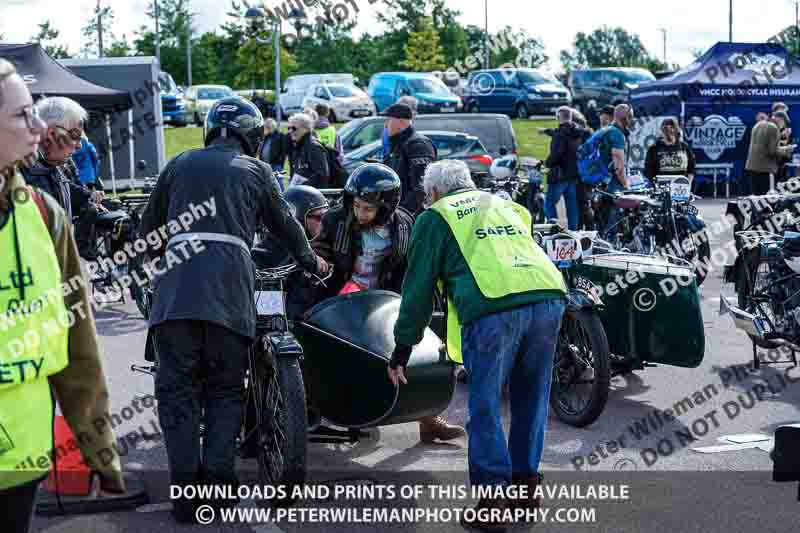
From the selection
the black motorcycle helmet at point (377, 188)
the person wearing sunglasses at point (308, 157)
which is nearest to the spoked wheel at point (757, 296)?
the black motorcycle helmet at point (377, 188)

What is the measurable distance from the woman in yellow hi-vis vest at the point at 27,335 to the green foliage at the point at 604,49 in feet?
241

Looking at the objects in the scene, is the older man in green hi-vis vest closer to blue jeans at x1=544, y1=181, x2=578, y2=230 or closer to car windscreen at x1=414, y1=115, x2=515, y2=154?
blue jeans at x1=544, y1=181, x2=578, y2=230

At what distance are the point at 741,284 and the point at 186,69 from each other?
54604 mm

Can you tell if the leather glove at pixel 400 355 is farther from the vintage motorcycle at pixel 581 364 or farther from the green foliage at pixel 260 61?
the green foliage at pixel 260 61

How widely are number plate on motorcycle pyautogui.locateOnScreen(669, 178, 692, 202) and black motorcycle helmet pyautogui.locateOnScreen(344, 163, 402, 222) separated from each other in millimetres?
6456

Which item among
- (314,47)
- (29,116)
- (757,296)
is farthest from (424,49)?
(29,116)

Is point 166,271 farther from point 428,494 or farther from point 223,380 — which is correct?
point 428,494

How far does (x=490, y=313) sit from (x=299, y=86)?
3852cm

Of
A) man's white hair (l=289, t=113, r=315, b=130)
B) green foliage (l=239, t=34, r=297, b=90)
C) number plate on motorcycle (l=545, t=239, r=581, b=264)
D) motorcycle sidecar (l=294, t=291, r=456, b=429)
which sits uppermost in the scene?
green foliage (l=239, t=34, r=297, b=90)

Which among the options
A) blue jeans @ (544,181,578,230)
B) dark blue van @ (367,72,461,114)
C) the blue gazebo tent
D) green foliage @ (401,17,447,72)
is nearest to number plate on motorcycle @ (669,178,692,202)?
blue jeans @ (544,181,578,230)

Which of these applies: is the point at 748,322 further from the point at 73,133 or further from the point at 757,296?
the point at 73,133

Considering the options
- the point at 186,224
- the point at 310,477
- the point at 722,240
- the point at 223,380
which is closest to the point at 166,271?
the point at 186,224

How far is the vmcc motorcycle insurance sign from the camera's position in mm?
22422

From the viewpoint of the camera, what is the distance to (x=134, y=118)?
2320 cm
